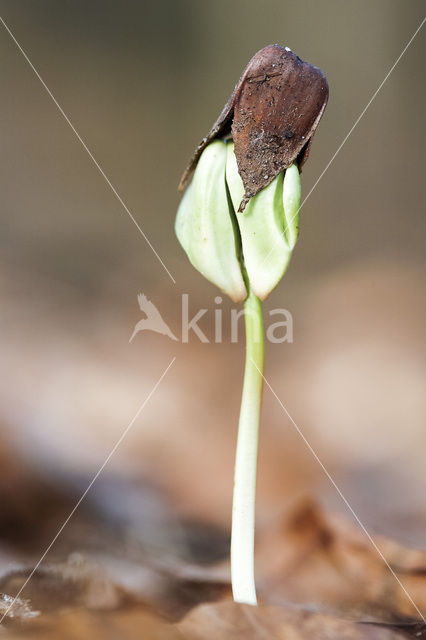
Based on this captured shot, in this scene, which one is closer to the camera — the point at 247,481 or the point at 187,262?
the point at 247,481

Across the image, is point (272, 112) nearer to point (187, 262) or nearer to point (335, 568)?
point (187, 262)

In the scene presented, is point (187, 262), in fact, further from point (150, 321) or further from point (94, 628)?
point (94, 628)

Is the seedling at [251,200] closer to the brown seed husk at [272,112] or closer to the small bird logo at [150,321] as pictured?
the brown seed husk at [272,112]

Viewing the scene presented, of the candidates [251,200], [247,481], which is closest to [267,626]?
[247,481]

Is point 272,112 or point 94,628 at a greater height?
point 272,112

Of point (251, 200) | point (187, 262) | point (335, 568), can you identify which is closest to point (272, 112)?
point (251, 200)

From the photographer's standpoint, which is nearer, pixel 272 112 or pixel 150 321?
pixel 272 112

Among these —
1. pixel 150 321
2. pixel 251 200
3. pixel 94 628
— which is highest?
pixel 251 200

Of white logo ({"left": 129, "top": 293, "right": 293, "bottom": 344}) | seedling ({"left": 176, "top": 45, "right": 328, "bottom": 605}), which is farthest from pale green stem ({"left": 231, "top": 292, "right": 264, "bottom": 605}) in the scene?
white logo ({"left": 129, "top": 293, "right": 293, "bottom": 344})
